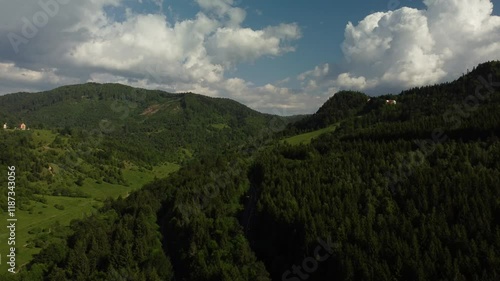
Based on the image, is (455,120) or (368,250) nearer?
(368,250)

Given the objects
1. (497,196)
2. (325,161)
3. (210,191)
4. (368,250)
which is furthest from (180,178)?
(497,196)

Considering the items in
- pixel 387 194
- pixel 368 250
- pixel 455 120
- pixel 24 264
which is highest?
pixel 455 120

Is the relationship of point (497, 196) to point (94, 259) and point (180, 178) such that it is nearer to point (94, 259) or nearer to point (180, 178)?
point (94, 259)

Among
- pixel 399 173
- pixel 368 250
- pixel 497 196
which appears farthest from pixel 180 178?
pixel 497 196

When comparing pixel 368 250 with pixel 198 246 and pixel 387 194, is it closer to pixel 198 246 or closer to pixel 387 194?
pixel 387 194

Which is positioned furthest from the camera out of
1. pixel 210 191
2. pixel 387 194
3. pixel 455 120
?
pixel 455 120

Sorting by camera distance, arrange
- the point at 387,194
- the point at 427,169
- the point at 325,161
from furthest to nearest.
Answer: the point at 325,161, the point at 427,169, the point at 387,194

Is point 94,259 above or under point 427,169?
under
